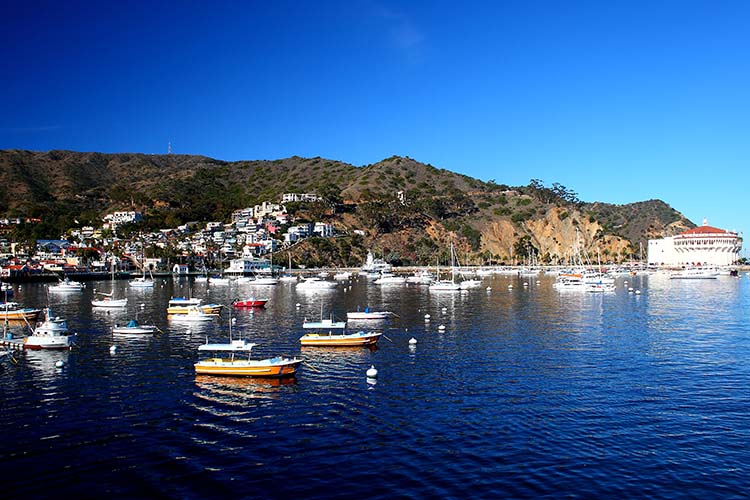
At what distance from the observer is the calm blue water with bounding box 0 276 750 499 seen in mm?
23188

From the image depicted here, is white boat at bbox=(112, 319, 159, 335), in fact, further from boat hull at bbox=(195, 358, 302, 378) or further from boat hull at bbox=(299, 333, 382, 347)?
boat hull at bbox=(195, 358, 302, 378)

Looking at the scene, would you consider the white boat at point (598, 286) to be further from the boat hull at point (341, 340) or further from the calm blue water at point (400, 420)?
the boat hull at point (341, 340)

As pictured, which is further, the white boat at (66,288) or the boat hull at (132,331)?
the white boat at (66,288)

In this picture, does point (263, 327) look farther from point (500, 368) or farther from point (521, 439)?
point (521, 439)

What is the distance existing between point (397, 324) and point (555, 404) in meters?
34.8

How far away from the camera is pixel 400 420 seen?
30391 mm

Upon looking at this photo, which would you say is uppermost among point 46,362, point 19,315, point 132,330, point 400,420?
→ point 19,315

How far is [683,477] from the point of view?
23.5m

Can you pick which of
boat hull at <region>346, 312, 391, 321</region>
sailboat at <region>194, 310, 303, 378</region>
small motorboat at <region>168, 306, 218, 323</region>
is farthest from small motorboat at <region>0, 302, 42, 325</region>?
sailboat at <region>194, 310, 303, 378</region>

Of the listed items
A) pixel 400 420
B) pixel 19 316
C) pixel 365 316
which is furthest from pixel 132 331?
pixel 400 420

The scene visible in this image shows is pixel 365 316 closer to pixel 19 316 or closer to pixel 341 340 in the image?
pixel 341 340

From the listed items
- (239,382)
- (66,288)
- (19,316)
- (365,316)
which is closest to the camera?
(239,382)

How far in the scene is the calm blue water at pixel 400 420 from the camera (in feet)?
76.1

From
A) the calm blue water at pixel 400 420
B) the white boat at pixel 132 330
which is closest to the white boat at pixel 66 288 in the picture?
the white boat at pixel 132 330
